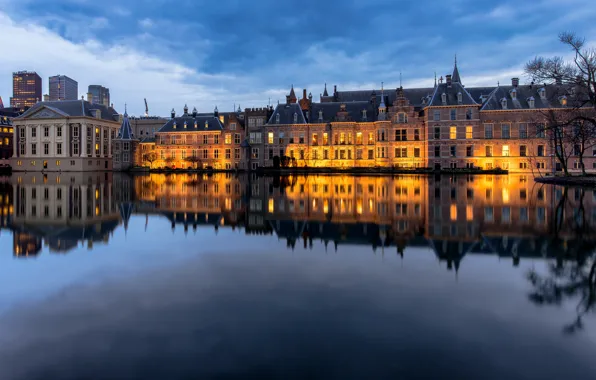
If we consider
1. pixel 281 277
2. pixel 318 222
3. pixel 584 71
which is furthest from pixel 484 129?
pixel 281 277

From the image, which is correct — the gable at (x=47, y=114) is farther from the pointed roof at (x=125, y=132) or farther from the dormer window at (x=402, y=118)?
the dormer window at (x=402, y=118)

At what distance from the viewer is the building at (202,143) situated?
77.3 metres

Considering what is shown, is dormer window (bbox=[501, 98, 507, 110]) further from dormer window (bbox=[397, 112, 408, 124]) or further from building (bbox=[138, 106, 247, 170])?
building (bbox=[138, 106, 247, 170])

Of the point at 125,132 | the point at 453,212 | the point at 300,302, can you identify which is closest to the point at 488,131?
the point at 453,212

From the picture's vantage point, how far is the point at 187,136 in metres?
78.8

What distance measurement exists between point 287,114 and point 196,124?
725 inches

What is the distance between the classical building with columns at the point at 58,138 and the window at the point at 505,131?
Answer: 216 ft

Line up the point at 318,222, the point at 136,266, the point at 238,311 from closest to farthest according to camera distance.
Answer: the point at 238,311
the point at 136,266
the point at 318,222

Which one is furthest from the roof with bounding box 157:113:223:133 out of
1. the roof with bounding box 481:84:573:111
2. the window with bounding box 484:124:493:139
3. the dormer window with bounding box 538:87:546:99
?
the dormer window with bounding box 538:87:546:99

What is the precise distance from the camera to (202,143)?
257 feet

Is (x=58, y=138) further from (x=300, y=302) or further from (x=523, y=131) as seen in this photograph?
(x=300, y=302)

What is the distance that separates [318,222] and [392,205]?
18.3ft

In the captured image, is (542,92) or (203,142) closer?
(542,92)

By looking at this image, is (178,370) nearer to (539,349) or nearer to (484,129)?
(539,349)
